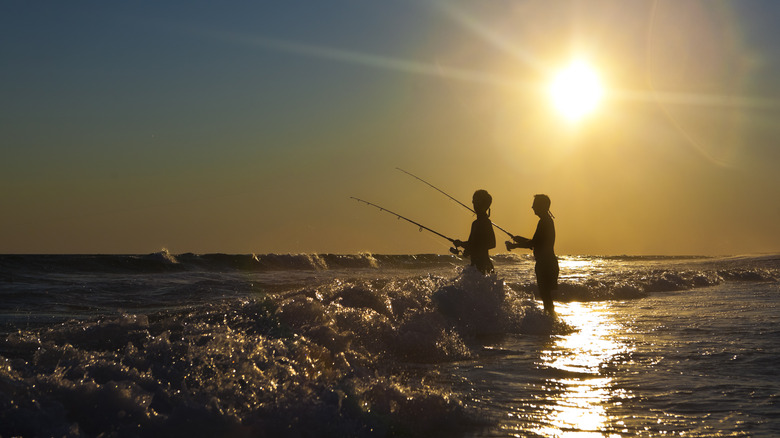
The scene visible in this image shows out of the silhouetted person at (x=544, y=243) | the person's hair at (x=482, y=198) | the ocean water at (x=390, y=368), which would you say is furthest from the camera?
the person's hair at (x=482, y=198)

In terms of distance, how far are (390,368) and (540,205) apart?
409cm

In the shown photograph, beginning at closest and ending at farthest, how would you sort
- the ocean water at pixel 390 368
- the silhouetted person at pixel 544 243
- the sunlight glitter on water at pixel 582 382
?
the ocean water at pixel 390 368 → the sunlight glitter on water at pixel 582 382 → the silhouetted person at pixel 544 243

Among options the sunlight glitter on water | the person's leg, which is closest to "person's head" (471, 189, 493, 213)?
the person's leg

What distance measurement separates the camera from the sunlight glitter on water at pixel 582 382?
3904mm

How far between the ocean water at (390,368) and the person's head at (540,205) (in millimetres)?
1087

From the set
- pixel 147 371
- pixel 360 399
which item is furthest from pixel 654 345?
pixel 147 371

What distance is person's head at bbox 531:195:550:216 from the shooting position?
8.80m

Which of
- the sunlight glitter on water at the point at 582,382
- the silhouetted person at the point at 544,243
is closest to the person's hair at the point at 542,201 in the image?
the silhouetted person at the point at 544,243

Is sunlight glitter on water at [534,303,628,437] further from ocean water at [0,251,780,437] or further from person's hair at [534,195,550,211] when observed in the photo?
person's hair at [534,195,550,211]

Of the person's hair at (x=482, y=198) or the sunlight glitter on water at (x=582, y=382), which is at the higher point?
the person's hair at (x=482, y=198)

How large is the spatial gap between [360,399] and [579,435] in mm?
1236

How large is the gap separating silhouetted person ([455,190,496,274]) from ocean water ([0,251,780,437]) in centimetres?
20

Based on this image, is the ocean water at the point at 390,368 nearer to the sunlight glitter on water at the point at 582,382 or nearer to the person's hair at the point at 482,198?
the sunlight glitter on water at the point at 582,382

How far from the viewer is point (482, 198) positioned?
29.5 feet
